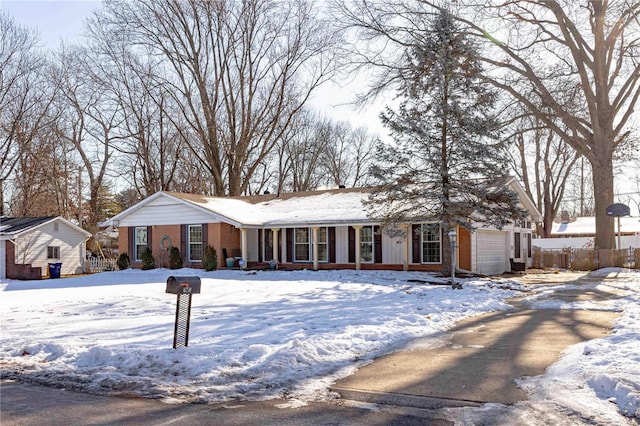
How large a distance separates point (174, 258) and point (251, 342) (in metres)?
20.0

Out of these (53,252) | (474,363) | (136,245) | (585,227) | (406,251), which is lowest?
(474,363)

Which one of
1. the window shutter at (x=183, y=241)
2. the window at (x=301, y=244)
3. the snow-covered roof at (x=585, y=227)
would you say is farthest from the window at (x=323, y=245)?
the snow-covered roof at (x=585, y=227)

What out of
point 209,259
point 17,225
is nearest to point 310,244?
point 209,259

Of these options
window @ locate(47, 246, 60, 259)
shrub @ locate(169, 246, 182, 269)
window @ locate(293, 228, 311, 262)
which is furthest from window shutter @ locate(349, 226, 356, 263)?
window @ locate(47, 246, 60, 259)

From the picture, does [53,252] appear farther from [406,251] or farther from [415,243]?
[415,243]

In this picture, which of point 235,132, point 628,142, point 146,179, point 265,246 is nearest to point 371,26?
point 265,246

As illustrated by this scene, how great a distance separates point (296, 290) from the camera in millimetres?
16828

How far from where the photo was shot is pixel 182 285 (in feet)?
25.2

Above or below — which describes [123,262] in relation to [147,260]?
below

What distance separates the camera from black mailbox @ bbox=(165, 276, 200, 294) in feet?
24.9

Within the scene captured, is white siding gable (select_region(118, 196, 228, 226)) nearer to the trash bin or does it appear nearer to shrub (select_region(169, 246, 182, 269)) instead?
shrub (select_region(169, 246, 182, 269))

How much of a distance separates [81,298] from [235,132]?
26181mm

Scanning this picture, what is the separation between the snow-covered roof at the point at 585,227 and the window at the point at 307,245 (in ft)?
108

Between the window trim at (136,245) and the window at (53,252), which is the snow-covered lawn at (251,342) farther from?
the window at (53,252)
